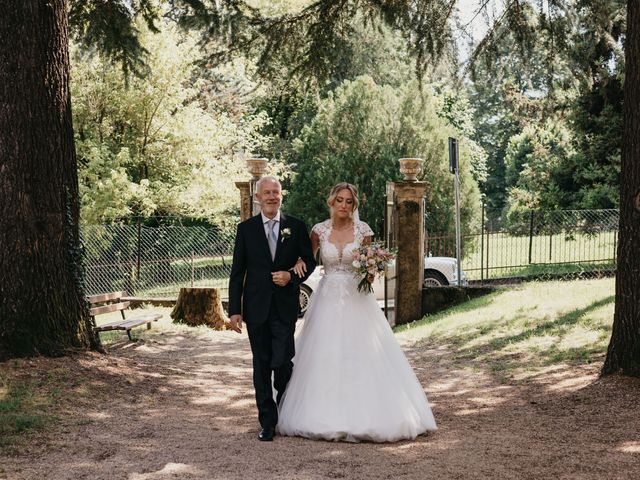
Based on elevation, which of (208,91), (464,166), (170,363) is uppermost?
(208,91)

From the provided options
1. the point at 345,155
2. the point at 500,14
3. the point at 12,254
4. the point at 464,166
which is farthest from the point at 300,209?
the point at 12,254

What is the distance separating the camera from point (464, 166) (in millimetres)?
27328

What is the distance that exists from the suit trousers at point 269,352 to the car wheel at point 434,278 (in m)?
11.1

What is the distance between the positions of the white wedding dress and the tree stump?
8.54 m

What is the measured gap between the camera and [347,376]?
6.25 meters

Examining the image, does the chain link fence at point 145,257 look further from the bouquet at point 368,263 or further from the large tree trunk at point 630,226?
the large tree trunk at point 630,226

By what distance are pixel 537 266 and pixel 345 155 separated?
807cm

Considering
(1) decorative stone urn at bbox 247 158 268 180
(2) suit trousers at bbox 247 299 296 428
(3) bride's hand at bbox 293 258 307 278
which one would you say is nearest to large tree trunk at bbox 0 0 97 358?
(2) suit trousers at bbox 247 299 296 428

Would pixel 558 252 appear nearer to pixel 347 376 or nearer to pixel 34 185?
pixel 34 185

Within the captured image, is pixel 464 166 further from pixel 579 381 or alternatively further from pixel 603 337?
pixel 579 381

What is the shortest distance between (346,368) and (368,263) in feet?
2.92

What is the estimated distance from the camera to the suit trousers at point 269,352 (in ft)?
20.4

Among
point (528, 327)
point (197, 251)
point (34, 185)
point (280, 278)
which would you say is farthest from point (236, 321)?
point (197, 251)

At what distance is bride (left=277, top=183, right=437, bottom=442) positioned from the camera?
6.07m
